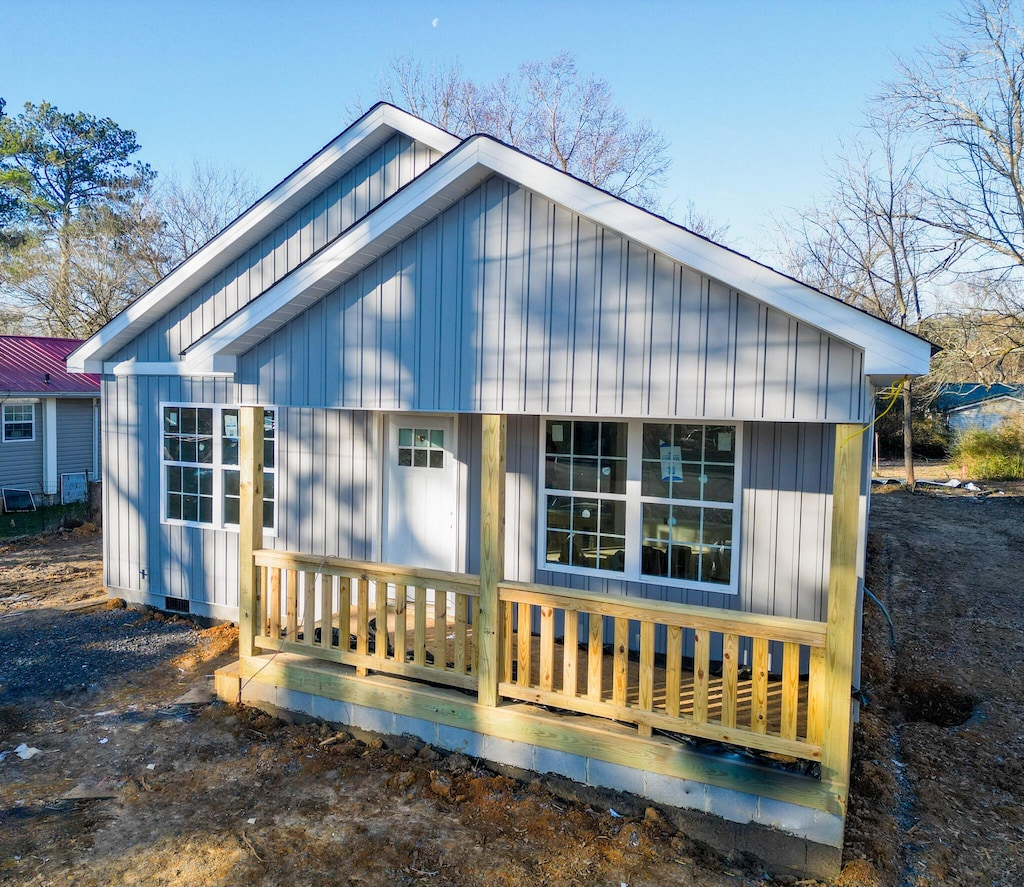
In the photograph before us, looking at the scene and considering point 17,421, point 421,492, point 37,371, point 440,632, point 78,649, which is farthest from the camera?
point 37,371

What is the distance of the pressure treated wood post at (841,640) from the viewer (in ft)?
13.3

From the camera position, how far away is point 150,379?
28.0 feet

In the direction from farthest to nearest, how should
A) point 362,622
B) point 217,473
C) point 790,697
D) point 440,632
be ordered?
point 217,473 → point 362,622 → point 440,632 → point 790,697

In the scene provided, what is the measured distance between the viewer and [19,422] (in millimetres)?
17250

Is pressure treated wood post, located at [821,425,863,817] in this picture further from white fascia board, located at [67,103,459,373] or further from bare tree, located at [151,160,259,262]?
bare tree, located at [151,160,259,262]

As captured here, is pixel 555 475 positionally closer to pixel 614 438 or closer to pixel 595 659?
pixel 614 438

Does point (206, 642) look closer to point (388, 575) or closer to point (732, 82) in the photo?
point (388, 575)

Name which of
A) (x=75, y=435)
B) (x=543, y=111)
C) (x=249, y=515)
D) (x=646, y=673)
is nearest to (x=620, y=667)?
(x=646, y=673)

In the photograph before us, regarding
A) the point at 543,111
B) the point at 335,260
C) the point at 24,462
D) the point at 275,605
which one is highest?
the point at 543,111

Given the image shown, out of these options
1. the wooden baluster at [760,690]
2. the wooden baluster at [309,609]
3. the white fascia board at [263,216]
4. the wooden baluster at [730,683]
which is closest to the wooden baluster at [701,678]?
the wooden baluster at [730,683]

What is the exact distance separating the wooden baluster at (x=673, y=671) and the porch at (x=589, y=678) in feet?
0.04

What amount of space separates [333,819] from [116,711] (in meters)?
2.77

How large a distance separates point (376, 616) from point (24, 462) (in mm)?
15953

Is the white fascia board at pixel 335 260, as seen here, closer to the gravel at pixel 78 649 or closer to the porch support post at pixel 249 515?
the porch support post at pixel 249 515
